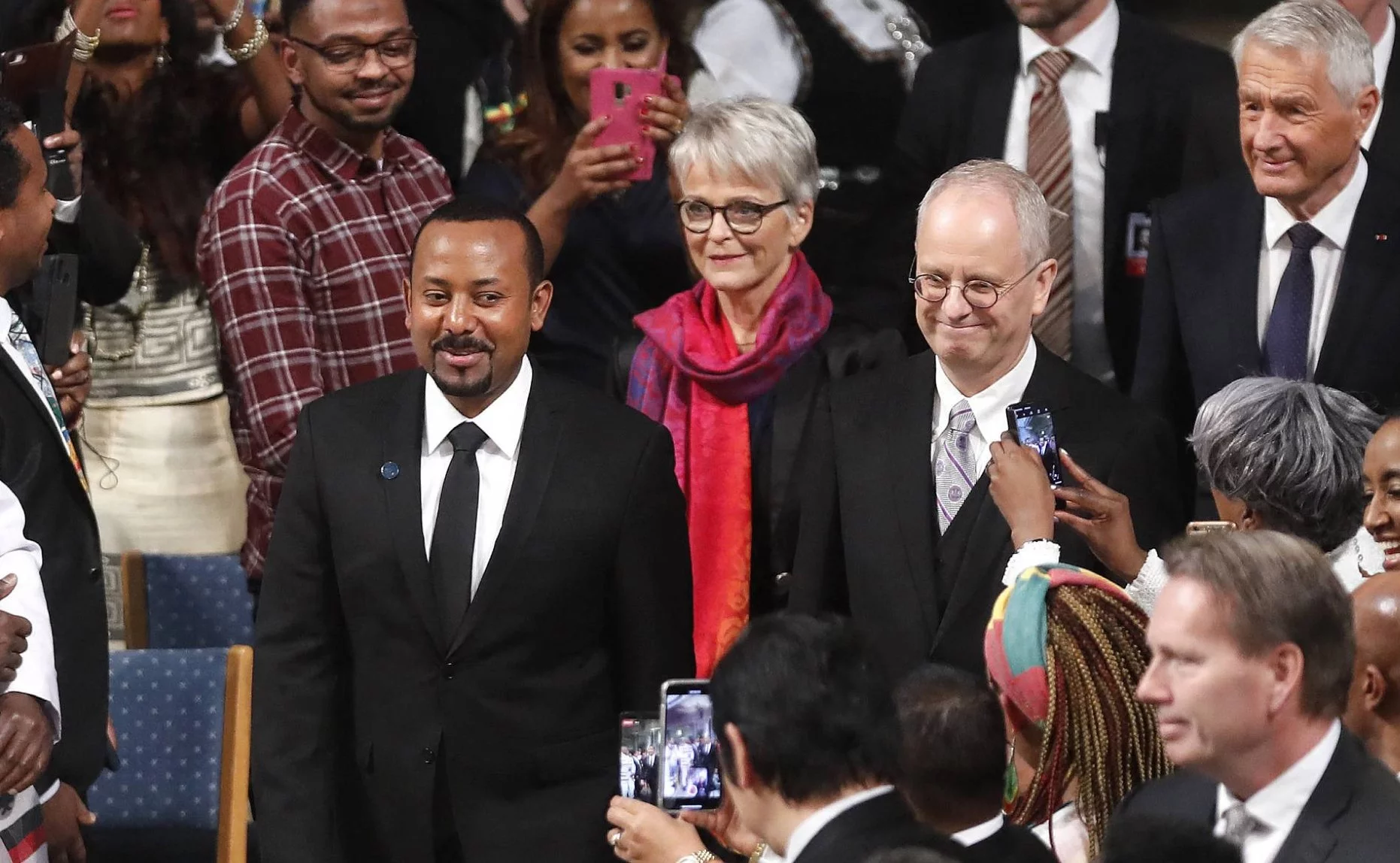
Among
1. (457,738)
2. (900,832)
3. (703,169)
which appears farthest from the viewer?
(703,169)

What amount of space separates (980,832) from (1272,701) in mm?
395

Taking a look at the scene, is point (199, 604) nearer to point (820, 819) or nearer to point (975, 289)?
point (975, 289)

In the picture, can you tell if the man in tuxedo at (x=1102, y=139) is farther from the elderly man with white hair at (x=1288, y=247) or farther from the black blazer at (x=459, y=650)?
the black blazer at (x=459, y=650)

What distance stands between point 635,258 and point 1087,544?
5.02 feet

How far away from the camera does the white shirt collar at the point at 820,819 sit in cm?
238

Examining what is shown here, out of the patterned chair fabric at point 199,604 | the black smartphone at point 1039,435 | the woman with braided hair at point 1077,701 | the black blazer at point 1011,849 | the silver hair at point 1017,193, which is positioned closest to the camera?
the black blazer at point 1011,849

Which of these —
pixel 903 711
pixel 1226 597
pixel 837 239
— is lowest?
pixel 903 711

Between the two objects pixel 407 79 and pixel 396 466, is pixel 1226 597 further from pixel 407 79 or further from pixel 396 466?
pixel 407 79

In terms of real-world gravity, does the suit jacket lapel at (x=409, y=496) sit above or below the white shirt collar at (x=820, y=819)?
above

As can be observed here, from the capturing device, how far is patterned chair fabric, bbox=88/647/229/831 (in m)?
3.98

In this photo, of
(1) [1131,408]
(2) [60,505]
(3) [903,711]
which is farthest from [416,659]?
(1) [1131,408]

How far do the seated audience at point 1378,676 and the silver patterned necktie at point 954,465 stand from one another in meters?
0.80

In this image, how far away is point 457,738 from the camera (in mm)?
3318

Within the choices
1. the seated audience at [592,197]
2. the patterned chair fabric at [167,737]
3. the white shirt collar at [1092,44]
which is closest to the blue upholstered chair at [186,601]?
the patterned chair fabric at [167,737]
